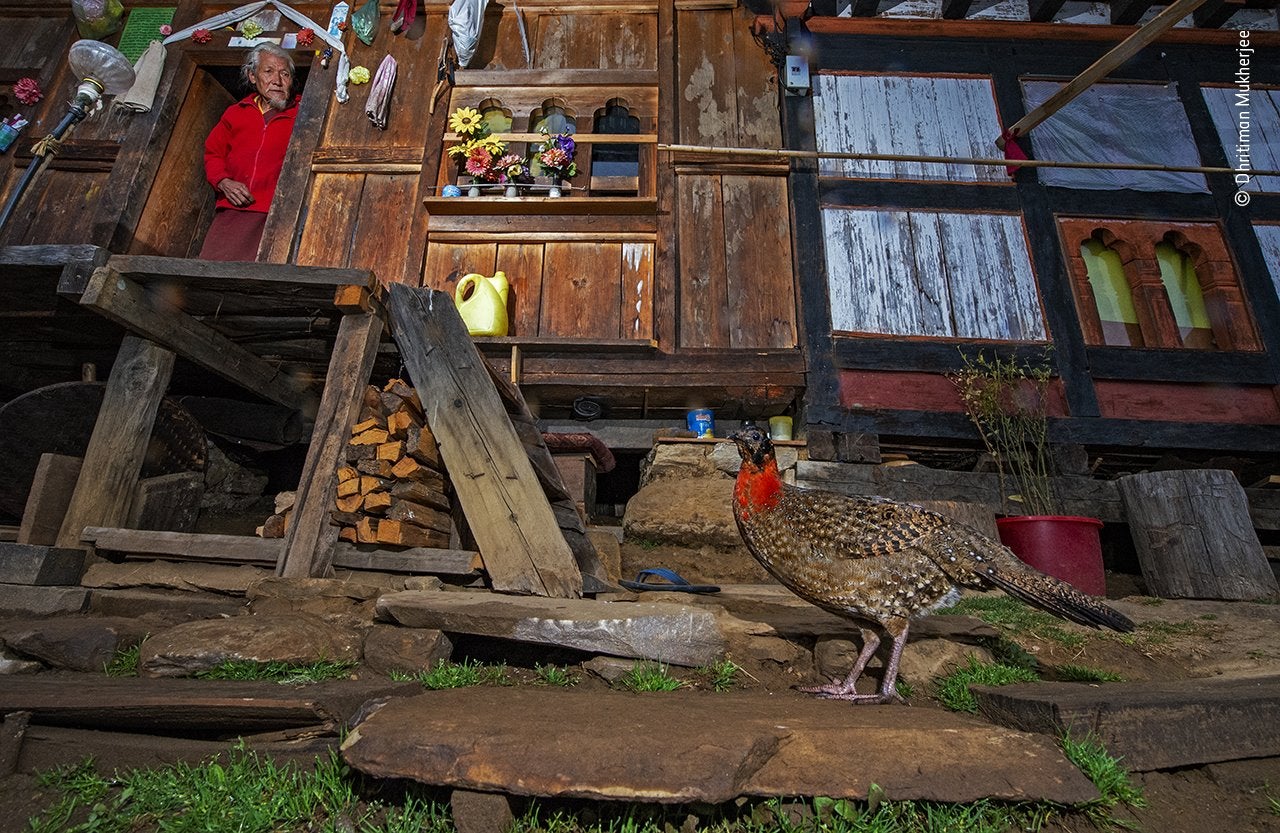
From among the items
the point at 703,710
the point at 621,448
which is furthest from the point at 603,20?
the point at 703,710

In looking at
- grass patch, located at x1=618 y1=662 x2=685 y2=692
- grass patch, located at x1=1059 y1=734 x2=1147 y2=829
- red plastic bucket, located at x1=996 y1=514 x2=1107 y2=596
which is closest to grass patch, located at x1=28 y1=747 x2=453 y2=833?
grass patch, located at x1=618 y1=662 x2=685 y2=692

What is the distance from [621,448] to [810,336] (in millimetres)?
2419

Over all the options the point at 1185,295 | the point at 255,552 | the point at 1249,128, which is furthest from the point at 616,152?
the point at 255,552

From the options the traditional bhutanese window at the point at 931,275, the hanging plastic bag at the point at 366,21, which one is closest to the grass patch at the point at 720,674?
the traditional bhutanese window at the point at 931,275

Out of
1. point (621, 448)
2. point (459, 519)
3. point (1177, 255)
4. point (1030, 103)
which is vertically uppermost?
point (1030, 103)

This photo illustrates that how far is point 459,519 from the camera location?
4410 mm

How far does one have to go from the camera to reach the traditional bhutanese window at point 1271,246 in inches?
276

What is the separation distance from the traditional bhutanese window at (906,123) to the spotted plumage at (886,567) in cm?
582

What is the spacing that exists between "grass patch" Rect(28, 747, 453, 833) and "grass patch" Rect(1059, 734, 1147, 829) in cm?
203

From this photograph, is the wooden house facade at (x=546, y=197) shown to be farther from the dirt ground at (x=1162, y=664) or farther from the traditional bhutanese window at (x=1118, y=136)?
the traditional bhutanese window at (x=1118, y=136)

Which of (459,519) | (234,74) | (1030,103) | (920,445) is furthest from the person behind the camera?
(234,74)

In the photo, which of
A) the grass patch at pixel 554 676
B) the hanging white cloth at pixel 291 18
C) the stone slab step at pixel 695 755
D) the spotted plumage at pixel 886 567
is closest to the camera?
the stone slab step at pixel 695 755

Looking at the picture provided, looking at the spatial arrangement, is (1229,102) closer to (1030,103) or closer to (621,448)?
(1030,103)

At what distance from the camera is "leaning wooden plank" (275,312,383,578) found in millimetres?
3477
